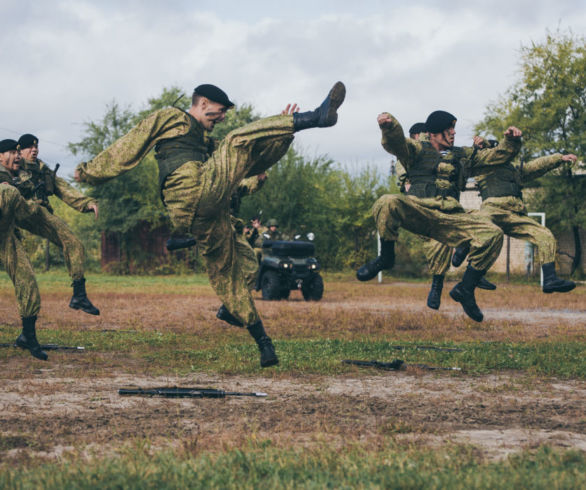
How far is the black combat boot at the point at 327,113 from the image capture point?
5.85 m

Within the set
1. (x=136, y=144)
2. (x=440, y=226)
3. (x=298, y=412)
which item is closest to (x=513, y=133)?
(x=440, y=226)

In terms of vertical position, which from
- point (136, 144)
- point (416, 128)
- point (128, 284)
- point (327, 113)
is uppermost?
point (416, 128)

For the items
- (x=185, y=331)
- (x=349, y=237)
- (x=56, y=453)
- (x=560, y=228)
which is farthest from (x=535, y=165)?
(x=349, y=237)

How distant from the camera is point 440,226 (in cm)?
837

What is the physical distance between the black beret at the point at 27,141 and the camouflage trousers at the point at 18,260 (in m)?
0.87

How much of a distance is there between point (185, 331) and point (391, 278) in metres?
23.9

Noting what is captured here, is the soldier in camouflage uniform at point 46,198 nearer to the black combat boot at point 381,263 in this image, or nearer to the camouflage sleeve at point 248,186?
the camouflage sleeve at point 248,186

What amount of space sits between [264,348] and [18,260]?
3172 millimetres

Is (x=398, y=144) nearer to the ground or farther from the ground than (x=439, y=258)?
farther from the ground

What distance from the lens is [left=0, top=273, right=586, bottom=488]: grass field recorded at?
3.83 m

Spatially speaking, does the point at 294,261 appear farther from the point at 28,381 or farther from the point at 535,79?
the point at 535,79

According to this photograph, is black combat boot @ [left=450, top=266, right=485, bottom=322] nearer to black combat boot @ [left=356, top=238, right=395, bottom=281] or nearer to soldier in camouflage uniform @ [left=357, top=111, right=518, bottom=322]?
soldier in camouflage uniform @ [left=357, top=111, right=518, bottom=322]

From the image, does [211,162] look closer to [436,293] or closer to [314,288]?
[436,293]

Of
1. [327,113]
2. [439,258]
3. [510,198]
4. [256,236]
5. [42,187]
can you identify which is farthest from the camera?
[256,236]
